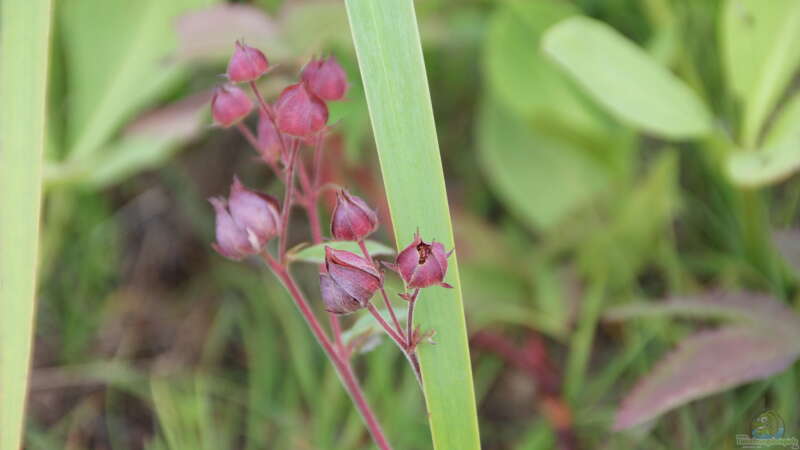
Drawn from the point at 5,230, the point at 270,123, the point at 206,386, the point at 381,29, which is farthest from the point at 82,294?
the point at 381,29

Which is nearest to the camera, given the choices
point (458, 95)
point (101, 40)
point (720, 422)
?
point (720, 422)

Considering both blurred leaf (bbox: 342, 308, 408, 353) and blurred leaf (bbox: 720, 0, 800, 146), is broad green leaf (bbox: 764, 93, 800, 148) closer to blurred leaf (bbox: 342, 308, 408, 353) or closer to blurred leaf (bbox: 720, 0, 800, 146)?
blurred leaf (bbox: 720, 0, 800, 146)

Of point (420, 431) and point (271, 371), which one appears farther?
point (271, 371)

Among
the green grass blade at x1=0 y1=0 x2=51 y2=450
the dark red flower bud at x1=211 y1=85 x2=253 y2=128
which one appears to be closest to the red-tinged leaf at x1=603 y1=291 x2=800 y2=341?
the dark red flower bud at x1=211 y1=85 x2=253 y2=128

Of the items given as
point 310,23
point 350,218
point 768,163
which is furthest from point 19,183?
point 768,163

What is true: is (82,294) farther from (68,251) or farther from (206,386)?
(206,386)

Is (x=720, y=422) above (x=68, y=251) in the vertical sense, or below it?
below

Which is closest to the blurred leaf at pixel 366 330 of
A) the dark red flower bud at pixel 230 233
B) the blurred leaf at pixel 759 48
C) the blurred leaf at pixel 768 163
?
the dark red flower bud at pixel 230 233
